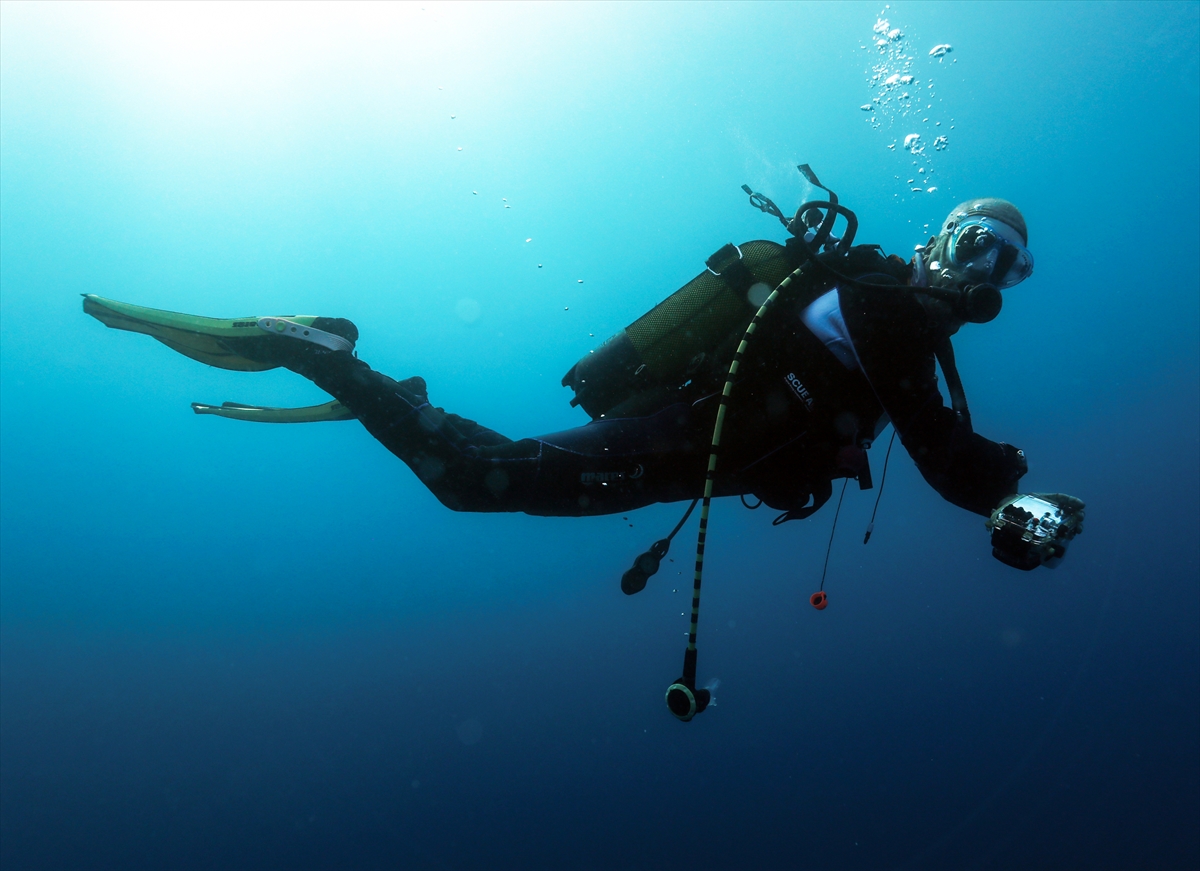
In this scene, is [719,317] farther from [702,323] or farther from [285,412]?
[285,412]

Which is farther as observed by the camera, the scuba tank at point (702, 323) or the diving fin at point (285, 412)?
the diving fin at point (285, 412)

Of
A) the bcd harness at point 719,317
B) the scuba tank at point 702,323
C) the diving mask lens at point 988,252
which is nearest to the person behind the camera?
the bcd harness at point 719,317

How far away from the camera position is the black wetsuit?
2146mm

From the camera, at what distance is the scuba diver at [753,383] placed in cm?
213

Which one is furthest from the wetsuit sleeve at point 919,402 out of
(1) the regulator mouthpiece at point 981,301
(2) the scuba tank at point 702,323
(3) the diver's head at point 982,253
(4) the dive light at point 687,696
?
(4) the dive light at point 687,696

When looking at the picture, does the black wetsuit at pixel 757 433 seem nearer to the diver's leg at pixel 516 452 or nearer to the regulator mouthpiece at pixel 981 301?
the diver's leg at pixel 516 452

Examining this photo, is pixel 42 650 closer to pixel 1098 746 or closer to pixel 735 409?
pixel 735 409

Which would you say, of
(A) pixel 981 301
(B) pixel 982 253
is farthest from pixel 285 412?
(B) pixel 982 253

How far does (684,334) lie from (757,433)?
1.93 ft

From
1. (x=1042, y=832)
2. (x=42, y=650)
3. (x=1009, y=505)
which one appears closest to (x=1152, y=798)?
(x=1042, y=832)

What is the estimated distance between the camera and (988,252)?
248 centimetres

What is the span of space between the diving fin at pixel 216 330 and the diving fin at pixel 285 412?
1.03 feet

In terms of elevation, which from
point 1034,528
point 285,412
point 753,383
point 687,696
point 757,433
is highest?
point 285,412

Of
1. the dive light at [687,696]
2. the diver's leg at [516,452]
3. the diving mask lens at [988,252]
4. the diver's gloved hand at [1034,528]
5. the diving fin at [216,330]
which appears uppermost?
the diving mask lens at [988,252]
